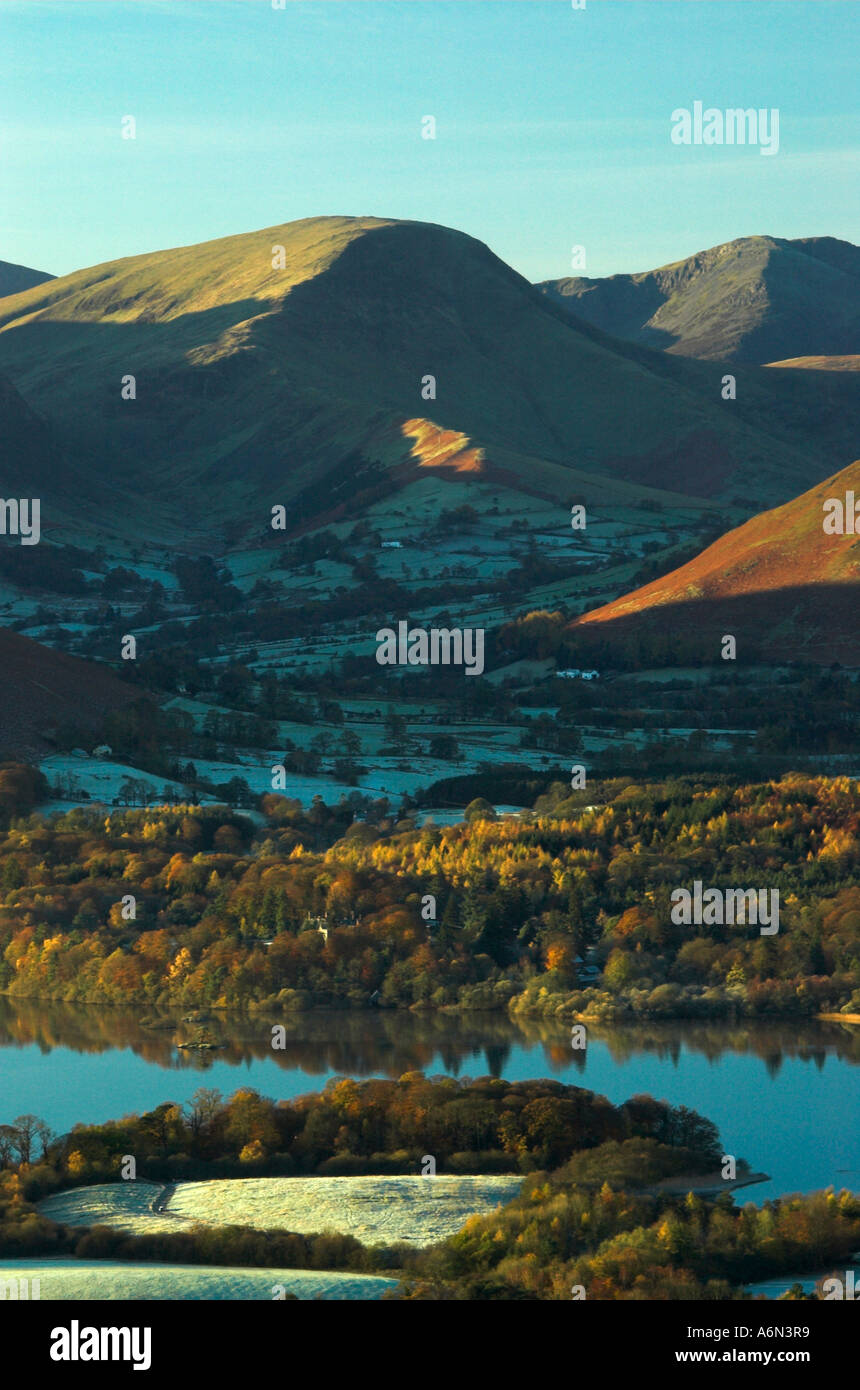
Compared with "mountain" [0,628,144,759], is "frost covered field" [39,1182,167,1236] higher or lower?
lower

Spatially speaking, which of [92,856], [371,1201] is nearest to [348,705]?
[92,856]

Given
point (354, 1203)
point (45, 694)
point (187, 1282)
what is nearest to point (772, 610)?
point (45, 694)

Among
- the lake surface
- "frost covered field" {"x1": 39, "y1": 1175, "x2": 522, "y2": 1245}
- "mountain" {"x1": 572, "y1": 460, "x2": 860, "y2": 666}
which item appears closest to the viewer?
"frost covered field" {"x1": 39, "y1": 1175, "x2": 522, "y2": 1245}

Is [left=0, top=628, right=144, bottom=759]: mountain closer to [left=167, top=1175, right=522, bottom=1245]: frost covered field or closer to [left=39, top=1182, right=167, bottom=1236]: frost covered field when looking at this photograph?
[left=39, top=1182, right=167, bottom=1236]: frost covered field

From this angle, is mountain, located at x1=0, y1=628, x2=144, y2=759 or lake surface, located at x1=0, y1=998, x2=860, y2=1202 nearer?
lake surface, located at x1=0, y1=998, x2=860, y2=1202

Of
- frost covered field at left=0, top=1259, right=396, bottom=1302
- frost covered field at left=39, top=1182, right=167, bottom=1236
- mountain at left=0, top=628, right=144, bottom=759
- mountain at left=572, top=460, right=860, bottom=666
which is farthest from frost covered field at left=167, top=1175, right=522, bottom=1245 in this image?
mountain at left=572, top=460, right=860, bottom=666

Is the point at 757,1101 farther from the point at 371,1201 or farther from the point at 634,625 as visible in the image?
the point at 634,625

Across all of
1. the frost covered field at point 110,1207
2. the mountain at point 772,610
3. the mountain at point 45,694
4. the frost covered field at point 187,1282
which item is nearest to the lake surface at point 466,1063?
the frost covered field at point 110,1207

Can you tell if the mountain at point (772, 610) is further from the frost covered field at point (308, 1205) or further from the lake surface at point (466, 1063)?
the frost covered field at point (308, 1205)
